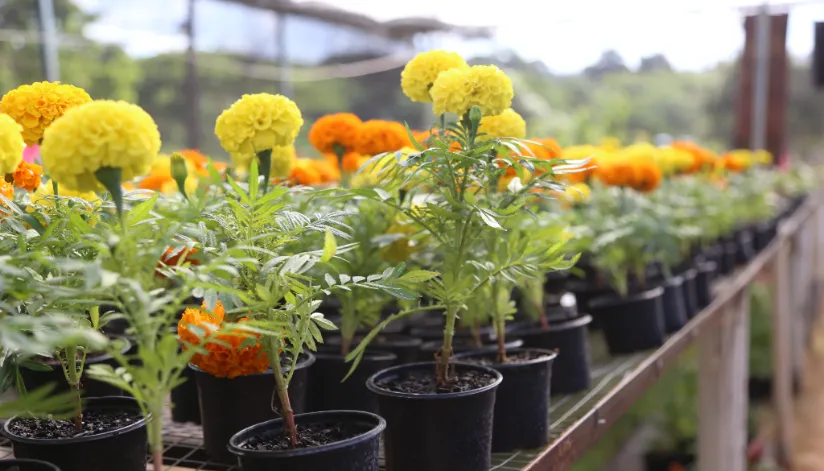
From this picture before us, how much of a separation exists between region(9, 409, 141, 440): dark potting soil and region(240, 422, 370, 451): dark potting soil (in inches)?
4.9

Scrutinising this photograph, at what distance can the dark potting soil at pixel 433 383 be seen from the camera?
0.77 metres

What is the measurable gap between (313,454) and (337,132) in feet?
1.95

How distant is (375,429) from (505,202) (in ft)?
0.92

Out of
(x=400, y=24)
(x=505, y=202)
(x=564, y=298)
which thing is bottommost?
(x=564, y=298)

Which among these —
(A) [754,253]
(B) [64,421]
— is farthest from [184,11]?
(B) [64,421]

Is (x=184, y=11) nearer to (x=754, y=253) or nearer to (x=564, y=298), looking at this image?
(x=564, y=298)

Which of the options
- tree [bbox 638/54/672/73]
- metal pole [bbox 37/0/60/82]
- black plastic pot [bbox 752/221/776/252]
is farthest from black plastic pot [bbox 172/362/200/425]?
tree [bbox 638/54/672/73]

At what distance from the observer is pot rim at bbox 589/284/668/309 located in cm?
146

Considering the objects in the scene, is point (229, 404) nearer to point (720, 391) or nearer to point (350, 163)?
point (350, 163)

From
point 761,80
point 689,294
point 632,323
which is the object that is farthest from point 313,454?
point 761,80

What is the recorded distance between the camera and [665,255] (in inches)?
66.8

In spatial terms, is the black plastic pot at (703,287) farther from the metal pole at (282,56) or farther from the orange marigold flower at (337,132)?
the metal pole at (282,56)

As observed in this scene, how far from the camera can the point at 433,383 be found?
2.61 ft

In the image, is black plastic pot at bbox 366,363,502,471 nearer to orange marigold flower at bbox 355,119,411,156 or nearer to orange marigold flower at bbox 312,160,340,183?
orange marigold flower at bbox 355,119,411,156
